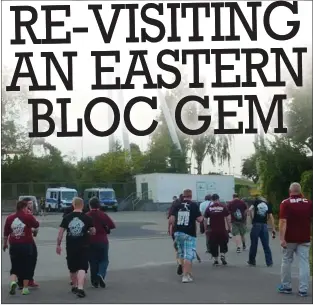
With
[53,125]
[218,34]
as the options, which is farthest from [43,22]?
[218,34]

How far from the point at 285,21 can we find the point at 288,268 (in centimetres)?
305

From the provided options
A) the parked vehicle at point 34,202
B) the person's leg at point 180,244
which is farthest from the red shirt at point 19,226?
the person's leg at point 180,244

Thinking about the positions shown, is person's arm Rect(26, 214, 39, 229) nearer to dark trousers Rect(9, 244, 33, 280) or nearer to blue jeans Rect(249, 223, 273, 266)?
dark trousers Rect(9, 244, 33, 280)

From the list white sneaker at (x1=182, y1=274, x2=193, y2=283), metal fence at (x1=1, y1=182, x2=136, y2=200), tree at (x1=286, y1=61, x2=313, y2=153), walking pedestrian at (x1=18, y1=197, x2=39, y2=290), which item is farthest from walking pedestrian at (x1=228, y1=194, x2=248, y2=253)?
walking pedestrian at (x1=18, y1=197, x2=39, y2=290)

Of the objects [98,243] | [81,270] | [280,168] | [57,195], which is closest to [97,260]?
[98,243]

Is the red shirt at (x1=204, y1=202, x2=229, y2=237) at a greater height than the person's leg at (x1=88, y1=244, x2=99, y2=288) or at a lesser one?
greater

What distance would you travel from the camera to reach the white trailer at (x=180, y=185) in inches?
396

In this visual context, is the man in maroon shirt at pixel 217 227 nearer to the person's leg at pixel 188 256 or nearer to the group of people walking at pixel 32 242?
the person's leg at pixel 188 256

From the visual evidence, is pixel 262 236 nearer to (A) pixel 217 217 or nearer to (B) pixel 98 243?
(A) pixel 217 217

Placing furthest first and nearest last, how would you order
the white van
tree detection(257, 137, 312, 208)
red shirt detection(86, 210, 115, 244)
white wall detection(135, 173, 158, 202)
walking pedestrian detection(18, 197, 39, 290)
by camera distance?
tree detection(257, 137, 312, 208) → white wall detection(135, 173, 158, 202) → the white van → red shirt detection(86, 210, 115, 244) → walking pedestrian detection(18, 197, 39, 290)

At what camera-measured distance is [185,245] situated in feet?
32.6

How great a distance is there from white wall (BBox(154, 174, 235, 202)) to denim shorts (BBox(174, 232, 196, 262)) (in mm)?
686

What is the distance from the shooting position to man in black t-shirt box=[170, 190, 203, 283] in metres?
9.92

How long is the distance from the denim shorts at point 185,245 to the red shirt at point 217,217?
59.4 inches
